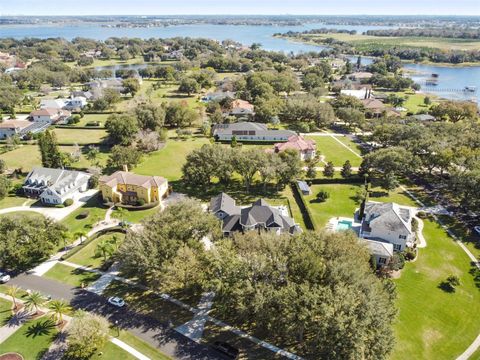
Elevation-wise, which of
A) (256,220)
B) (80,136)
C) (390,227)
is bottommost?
(80,136)

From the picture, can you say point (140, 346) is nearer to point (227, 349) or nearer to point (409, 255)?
point (227, 349)

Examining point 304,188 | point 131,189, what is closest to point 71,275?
point 131,189

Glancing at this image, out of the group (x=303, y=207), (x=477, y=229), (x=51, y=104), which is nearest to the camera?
(x=477, y=229)

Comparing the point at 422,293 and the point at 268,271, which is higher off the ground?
the point at 268,271

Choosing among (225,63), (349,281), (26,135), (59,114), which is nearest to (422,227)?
(349,281)

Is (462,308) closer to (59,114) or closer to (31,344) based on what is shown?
(31,344)

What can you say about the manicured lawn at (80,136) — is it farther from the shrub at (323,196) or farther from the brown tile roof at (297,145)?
the shrub at (323,196)
